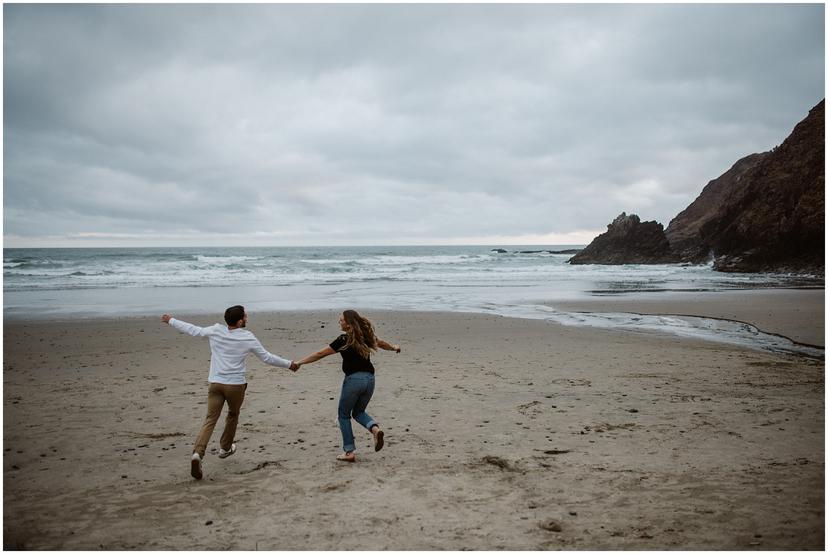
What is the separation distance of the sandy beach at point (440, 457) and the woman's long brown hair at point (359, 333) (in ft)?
3.77

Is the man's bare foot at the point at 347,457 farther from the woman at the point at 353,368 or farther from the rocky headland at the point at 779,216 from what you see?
the rocky headland at the point at 779,216

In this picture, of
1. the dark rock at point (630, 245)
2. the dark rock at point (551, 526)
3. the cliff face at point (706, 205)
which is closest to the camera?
the dark rock at point (551, 526)

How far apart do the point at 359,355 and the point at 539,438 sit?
2.27 m

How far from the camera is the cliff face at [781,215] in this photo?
3662 cm

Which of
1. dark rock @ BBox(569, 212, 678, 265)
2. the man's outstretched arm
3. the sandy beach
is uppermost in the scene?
dark rock @ BBox(569, 212, 678, 265)

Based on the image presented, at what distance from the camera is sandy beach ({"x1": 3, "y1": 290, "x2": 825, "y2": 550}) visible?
→ 396 cm

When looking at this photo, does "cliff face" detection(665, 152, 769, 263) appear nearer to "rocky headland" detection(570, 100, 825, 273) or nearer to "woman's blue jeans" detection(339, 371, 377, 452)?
"rocky headland" detection(570, 100, 825, 273)

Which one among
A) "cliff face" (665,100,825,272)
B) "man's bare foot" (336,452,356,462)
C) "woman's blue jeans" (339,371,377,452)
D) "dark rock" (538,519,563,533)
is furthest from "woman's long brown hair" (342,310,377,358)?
"cliff face" (665,100,825,272)

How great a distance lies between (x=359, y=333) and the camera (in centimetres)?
536

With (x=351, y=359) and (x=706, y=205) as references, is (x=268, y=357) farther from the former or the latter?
(x=706, y=205)

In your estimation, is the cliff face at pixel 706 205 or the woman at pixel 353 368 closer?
the woman at pixel 353 368

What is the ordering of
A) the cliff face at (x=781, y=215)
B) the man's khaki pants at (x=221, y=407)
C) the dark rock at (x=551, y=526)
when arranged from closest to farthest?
the dark rock at (x=551, y=526) < the man's khaki pants at (x=221, y=407) < the cliff face at (x=781, y=215)

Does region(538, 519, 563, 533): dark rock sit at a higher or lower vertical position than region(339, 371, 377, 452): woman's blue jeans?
lower

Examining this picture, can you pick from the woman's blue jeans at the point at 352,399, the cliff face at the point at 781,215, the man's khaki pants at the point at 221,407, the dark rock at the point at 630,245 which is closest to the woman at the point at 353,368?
the woman's blue jeans at the point at 352,399
